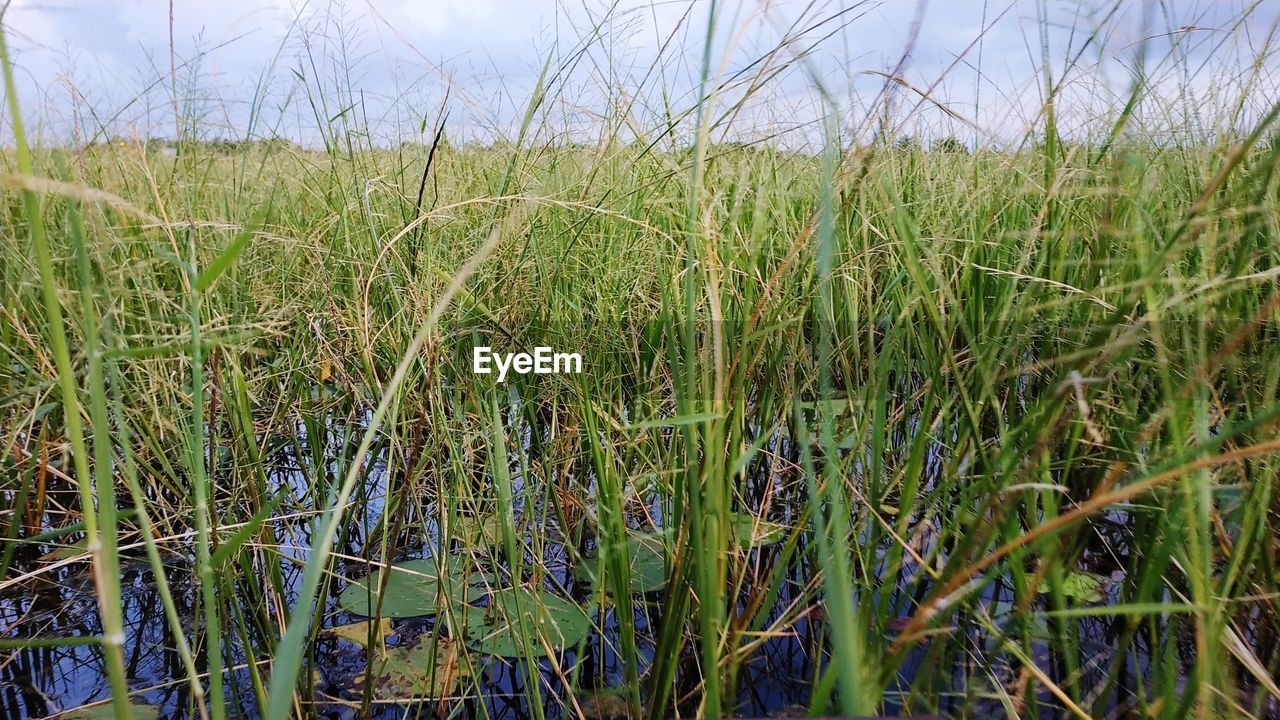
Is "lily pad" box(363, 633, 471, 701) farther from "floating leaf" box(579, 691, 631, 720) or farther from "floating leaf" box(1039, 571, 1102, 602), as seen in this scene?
"floating leaf" box(1039, 571, 1102, 602)

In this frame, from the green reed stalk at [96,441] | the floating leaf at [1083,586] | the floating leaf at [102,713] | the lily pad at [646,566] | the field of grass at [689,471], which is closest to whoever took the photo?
the green reed stalk at [96,441]

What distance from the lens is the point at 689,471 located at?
0.67 meters

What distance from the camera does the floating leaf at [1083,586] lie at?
46.4 inches

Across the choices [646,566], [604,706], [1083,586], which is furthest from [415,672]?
[1083,586]

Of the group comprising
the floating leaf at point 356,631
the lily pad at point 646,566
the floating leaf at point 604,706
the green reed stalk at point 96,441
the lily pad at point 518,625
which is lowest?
the floating leaf at point 604,706

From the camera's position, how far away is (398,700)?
3.44ft

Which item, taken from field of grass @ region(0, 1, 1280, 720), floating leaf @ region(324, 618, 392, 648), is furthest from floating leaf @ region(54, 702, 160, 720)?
floating leaf @ region(324, 618, 392, 648)

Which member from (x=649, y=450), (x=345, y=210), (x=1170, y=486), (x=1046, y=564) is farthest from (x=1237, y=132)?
(x=345, y=210)

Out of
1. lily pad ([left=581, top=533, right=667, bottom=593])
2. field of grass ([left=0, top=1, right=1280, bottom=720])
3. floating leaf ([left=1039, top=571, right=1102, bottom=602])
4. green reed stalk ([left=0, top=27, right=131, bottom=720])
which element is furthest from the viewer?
lily pad ([left=581, top=533, right=667, bottom=593])

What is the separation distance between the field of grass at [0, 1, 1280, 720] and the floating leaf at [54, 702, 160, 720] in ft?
0.04

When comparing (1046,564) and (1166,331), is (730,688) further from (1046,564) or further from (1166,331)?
(1166,331)

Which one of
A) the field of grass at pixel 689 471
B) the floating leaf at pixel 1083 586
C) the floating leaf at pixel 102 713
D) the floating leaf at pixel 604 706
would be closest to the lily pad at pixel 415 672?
the field of grass at pixel 689 471

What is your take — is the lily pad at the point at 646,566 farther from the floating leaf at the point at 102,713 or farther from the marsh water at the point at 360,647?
the floating leaf at the point at 102,713

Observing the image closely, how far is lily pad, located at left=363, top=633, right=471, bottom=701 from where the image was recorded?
3.58 ft
